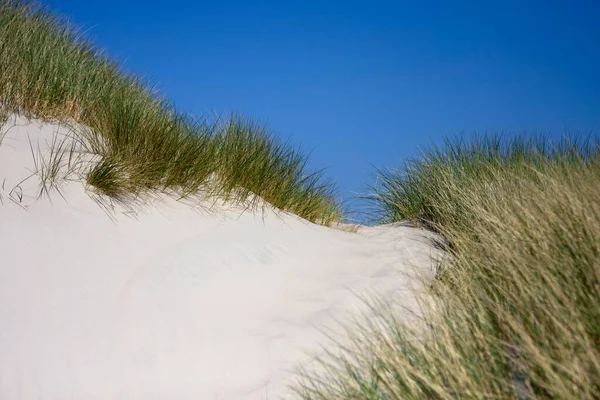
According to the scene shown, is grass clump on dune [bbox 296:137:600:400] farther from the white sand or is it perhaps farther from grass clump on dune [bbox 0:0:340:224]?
grass clump on dune [bbox 0:0:340:224]

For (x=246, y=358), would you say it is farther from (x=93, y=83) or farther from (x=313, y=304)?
(x=93, y=83)

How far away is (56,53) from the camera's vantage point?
5.33 metres

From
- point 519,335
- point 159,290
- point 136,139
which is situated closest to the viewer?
point 519,335

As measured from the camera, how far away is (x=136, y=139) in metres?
4.21

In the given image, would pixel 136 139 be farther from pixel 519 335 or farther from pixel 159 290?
pixel 519 335

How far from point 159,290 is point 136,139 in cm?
144

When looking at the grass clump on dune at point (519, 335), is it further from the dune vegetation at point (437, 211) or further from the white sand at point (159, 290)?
the white sand at point (159, 290)

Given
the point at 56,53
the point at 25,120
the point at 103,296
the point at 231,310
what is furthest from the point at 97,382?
the point at 56,53

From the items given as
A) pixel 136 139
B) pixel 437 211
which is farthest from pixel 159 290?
pixel 437 211

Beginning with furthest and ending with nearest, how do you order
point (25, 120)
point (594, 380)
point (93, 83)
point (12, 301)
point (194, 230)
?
point (93, 83) → point (25, 120) → point (194, 230) → point (12, 301) → point (594, 380)

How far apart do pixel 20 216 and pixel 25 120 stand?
1.20 m

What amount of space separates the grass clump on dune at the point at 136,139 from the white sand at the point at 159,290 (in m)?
0.19

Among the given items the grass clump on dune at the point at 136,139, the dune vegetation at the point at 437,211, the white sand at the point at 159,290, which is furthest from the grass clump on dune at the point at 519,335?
the grass clump on dune at the point at 136,139

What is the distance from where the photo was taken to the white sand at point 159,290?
8.96 ft
